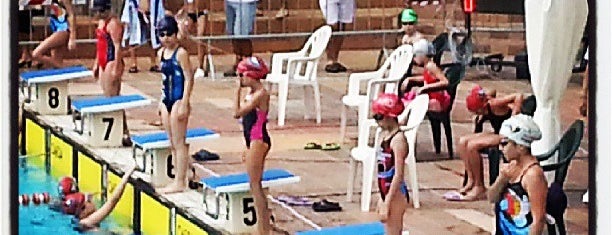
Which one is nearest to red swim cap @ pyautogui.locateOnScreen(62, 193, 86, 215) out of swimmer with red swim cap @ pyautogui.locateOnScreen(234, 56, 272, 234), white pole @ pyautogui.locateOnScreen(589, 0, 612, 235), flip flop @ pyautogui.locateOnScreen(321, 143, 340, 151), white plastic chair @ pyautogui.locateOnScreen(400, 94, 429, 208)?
swimmer with red swim cap @ pyautogui.locateOnScreen(234, 56, 272, 234)

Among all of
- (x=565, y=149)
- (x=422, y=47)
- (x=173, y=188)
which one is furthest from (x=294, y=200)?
(x=565, y=149)

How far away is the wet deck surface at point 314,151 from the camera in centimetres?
159

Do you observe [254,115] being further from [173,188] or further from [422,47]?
[422,47]

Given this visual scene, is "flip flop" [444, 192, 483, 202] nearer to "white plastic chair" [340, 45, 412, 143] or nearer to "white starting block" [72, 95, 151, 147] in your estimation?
"white plastic chair" [340, 45, 412, 143]

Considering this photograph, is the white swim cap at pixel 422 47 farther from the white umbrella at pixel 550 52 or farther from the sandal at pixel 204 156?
the sandal at pixel 204 156

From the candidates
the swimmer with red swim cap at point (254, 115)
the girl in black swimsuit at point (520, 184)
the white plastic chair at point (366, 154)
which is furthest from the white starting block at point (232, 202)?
the girl in black swimsuit at point (520, 184)

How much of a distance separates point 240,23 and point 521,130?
42 centimetres

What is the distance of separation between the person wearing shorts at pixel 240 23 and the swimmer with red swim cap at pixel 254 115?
0.04ft

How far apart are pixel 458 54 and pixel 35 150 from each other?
1.95 ft

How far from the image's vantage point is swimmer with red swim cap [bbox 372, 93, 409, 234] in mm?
1600

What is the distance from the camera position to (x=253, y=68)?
1.59 metres

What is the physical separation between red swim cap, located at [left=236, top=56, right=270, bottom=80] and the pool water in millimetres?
266

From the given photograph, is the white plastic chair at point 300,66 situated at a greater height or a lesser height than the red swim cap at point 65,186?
greater

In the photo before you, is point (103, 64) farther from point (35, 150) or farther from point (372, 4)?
point (372, 4)
